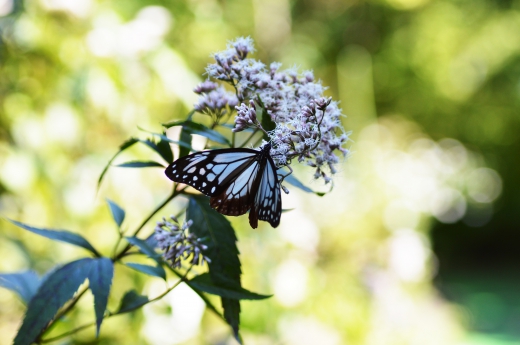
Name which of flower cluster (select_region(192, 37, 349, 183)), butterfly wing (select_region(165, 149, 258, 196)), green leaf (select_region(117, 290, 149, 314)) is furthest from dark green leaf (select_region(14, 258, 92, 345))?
flower cluster (select_region(192, 37, 349, 183))

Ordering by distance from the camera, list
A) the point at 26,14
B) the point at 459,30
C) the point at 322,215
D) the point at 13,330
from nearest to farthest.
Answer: the point at 26,14, the point at 13,330, the point at 322,215, the point at 459,30

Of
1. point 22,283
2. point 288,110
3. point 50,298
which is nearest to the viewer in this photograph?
point 50,298

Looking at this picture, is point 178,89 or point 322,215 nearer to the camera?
point 178,89

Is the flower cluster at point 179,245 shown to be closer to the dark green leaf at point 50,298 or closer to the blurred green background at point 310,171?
the dark green leaf at point 50,298

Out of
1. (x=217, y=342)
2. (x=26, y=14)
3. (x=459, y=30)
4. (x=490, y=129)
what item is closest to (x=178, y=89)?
(x=26, y=14)

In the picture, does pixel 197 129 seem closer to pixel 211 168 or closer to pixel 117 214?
pixel 211 168

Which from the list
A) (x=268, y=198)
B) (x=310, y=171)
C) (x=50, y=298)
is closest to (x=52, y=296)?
(x=50, y=298)

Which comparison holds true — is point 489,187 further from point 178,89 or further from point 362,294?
point 178,89
